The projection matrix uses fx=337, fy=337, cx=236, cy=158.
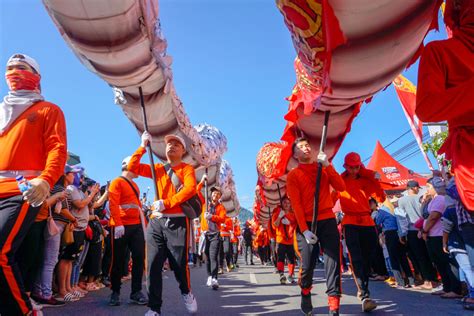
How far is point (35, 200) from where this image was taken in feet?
7.43

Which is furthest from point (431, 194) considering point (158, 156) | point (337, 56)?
point (158, 156)

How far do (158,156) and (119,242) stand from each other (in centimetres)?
197

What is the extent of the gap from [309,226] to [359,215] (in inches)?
41.8

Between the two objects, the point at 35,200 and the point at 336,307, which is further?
the point at 336,307

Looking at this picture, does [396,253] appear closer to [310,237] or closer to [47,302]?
[310,237]

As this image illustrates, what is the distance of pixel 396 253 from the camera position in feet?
22.4

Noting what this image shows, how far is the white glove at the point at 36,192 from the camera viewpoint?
7.31 ft

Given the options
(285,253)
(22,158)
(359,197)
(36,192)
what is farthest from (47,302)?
(285,253)

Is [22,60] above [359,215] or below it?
above

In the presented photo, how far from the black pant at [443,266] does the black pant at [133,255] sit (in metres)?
4.63

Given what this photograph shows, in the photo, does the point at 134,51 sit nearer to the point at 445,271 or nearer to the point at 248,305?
the point at 248,305

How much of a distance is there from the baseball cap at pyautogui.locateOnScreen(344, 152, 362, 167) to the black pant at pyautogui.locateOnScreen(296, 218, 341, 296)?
123 centimetres

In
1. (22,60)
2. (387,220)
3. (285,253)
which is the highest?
(22,60)

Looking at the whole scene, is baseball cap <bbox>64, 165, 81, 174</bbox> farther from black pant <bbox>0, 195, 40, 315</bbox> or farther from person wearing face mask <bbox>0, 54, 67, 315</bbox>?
black pant <bbox>0, 195, 40, 315</bbox>
